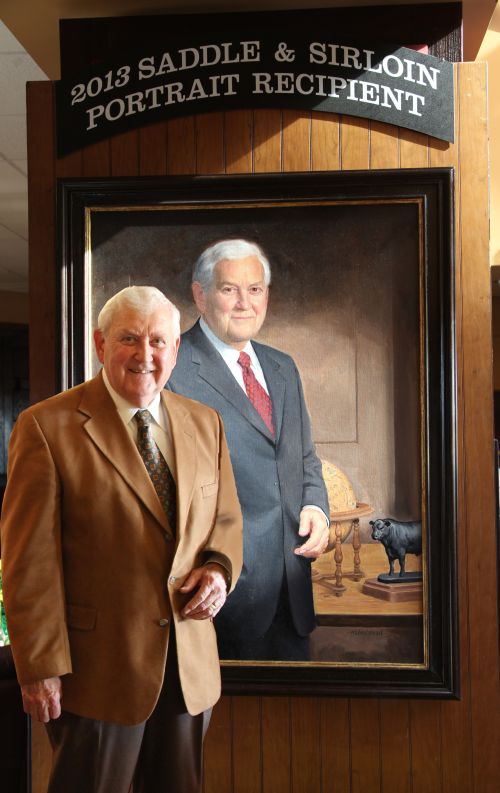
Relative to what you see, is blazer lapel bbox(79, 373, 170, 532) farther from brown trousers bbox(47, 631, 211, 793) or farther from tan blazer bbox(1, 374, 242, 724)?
brown trousers bbox(47, 631, 211, 793)

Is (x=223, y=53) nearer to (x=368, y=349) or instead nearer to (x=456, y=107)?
(x=456, y=107)

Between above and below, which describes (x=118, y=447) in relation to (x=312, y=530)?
above

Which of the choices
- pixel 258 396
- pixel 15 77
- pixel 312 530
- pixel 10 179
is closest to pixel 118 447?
pixel 258 396

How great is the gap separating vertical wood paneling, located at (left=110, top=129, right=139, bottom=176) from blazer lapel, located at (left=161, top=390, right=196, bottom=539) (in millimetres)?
969

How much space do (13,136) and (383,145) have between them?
332 centimetres

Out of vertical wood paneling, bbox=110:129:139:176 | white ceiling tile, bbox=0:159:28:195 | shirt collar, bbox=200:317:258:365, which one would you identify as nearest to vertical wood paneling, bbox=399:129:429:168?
shirt collar, bbox=200:317:258:365

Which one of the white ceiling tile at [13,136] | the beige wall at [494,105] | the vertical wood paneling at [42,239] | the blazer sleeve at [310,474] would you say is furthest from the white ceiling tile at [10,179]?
the blazer sleeve at [310,474]

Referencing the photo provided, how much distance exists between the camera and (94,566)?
2.34 meters

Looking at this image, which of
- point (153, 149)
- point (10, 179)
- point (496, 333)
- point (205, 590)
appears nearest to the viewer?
point (205, 590)

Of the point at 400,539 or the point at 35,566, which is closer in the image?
the point at 35,566

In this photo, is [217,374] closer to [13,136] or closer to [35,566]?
[35,566]

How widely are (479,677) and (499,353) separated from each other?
6.55 meters

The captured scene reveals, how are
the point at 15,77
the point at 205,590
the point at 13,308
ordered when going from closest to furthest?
the point at 205,590, the point at 15,77, the point at 13,308

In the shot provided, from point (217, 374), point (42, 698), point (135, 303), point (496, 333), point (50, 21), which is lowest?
point (42, 698)
